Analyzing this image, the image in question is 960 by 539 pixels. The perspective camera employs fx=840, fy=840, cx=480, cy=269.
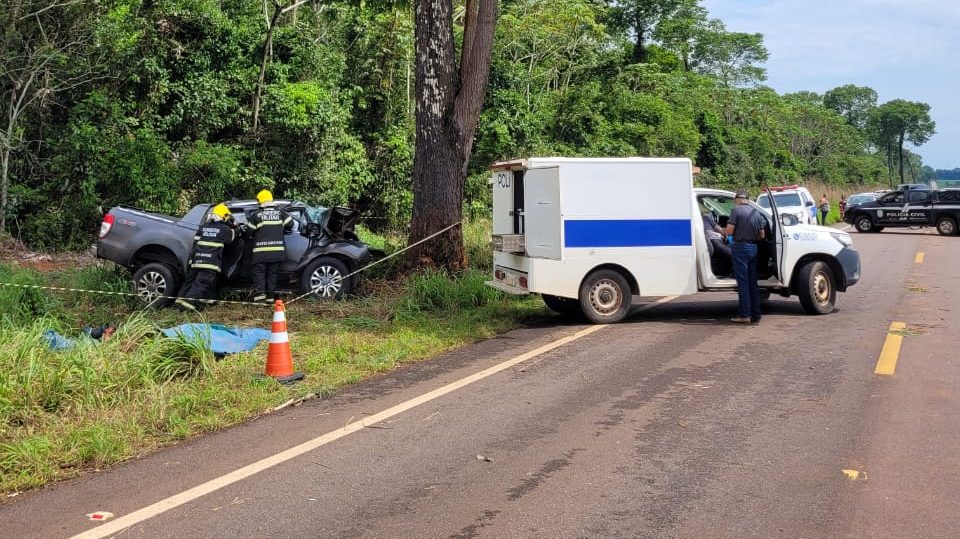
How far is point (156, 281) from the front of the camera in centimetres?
1184

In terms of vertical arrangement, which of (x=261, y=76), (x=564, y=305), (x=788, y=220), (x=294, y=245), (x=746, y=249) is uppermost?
(x=261, y=76)

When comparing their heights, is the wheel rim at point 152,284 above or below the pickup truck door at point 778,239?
below

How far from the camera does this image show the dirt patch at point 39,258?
52.7 ft

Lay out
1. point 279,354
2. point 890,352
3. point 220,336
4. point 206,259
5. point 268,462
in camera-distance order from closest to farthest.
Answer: point 268,462, point 279,354, point 220,336, point 890,352, point 206,259

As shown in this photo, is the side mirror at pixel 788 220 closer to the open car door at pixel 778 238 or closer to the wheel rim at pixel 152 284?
the open car door at pixel 778 238

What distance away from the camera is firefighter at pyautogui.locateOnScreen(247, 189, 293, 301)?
11.5 m

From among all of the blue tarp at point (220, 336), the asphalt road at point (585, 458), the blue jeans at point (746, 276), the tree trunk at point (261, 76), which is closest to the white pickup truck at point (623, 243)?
the blue jeans at point (746, 276)

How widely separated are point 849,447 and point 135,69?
1731 cm

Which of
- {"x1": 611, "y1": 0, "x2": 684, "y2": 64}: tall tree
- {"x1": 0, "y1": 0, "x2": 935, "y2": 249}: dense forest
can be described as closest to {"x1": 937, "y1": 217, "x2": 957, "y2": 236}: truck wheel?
{"x1": 0, "y1": 0, "x2": 935, "y2": 249}: dense forest

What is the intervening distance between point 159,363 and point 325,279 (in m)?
5.06

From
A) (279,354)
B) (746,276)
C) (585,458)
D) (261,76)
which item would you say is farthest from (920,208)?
(585,458)

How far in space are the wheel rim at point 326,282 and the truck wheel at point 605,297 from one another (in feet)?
12.2

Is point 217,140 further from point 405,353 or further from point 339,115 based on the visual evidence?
point 405,353

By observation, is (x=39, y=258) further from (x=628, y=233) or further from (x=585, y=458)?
(x=585, y=458)
